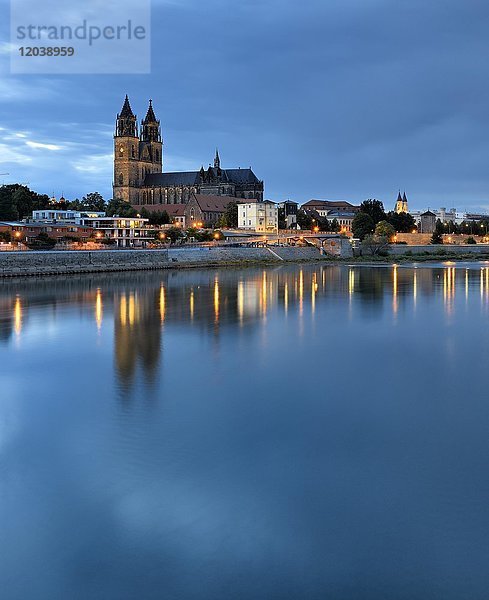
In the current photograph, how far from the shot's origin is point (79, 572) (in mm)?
4664

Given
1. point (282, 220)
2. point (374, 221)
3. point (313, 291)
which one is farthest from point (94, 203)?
point (313, 291)

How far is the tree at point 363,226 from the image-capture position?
59438mm

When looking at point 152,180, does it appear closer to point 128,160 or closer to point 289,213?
point 128,160

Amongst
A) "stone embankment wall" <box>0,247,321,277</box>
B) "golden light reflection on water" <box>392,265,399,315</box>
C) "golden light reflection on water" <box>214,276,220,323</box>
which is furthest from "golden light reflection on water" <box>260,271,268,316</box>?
"stone embankment wall" <box>0,247,321,277</box>

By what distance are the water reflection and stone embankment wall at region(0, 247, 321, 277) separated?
2.04 m

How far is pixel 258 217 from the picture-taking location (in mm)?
61531

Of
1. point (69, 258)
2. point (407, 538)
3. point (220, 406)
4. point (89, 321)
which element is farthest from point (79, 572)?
point (69, 258)

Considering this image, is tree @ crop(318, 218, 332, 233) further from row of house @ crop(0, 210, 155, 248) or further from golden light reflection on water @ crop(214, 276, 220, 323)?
golden light reflection on water @ crop(214, 276, 220, 323)

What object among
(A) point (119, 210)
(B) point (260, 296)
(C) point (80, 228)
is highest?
(A) point (119, 210)

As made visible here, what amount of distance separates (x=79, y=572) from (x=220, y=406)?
431 centimetres

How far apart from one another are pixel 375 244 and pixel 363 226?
6472 millimetres

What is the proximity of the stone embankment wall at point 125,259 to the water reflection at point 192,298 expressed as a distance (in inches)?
80.1

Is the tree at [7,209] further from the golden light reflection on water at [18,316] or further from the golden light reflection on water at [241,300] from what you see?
the golden light reflection on water at [18,316]

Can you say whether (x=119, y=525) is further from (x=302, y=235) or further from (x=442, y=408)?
(x=302, y=235)
